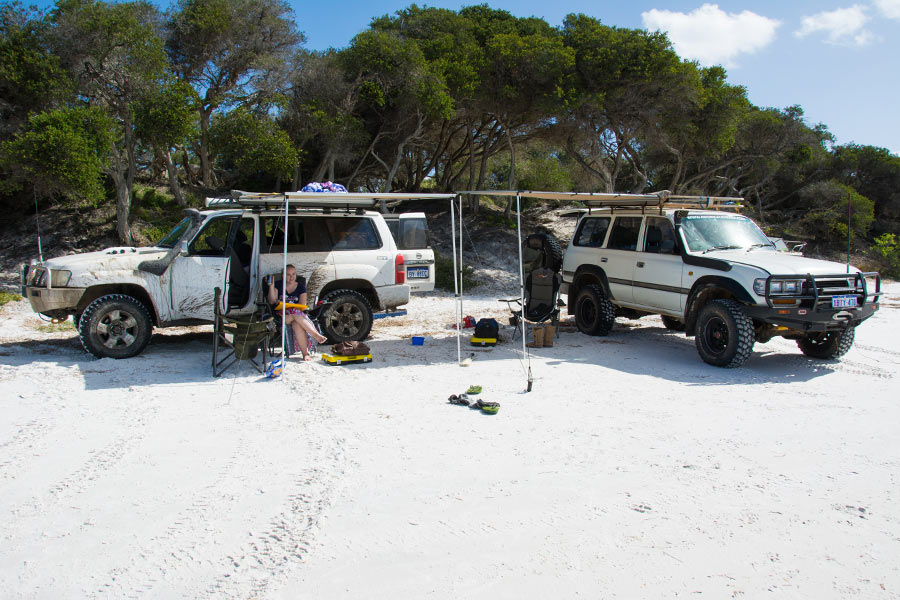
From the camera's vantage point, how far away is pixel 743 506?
388cm

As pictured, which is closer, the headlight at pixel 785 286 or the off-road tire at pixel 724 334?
the headlight at pixel 785 286

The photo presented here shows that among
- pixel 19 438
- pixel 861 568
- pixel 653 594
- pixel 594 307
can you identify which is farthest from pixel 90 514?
pixel 594 307

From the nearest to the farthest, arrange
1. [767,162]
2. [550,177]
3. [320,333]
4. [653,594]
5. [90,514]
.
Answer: [653,594] < [90,514] < [320,333] < [767,162] < [550,177]

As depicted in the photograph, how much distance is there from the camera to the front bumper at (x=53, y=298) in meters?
7.30

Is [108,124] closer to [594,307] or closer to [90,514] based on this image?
[594,307]

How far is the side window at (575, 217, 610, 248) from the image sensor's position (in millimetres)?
10021

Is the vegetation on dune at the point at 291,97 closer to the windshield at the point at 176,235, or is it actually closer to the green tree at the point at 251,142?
the green tree at the point at 251,142

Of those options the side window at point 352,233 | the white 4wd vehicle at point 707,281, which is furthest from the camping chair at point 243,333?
the white 4wd vehicle at point 707,281

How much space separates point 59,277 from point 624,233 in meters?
7.87

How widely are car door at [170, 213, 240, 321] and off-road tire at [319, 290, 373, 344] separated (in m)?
1.43

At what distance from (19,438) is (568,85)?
1648 centimetres

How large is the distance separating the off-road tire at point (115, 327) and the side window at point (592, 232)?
269 inches

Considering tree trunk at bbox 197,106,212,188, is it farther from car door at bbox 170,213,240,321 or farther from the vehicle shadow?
the vehicle shadow

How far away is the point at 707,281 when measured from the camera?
7883 millimetres
